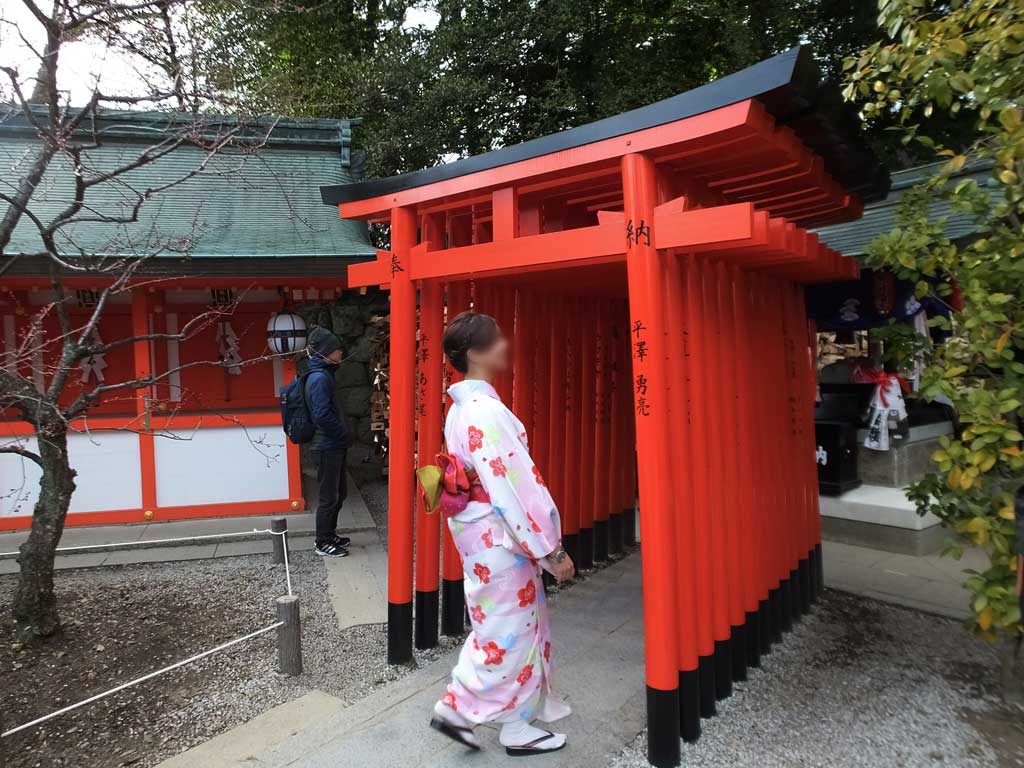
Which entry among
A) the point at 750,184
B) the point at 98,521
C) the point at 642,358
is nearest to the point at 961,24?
the point at 750,184

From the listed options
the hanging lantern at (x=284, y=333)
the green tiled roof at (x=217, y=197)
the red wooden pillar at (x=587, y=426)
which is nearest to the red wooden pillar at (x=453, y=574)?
the red wooden pillar at (x=587, y=426)

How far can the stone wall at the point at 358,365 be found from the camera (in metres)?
9.63

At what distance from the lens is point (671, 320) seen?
2693mm

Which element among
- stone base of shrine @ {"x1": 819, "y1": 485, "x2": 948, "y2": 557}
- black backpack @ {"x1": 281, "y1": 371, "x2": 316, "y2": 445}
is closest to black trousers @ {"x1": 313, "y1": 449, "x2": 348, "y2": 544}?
black backpack @ {"x1": 281, "y1": 371, "x2": 316, "y2": 445}

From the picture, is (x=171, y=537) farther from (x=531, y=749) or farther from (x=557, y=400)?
(x=531, y=749)

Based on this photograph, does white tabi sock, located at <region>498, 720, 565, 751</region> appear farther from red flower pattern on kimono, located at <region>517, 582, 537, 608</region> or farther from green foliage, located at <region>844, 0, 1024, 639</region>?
green foliage, located at <region>844, 0, 1024, 639</region>

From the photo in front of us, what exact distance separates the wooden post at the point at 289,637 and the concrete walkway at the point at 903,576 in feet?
12.3

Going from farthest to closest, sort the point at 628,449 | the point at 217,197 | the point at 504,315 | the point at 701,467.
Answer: the point at 217,197 → the point at 628,449 → the point at 504,315 → the point at 701,467

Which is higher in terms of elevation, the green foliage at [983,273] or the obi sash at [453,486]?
the green foliage at [983,273]

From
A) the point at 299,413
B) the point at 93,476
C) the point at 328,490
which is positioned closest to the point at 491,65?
the point at 299,413

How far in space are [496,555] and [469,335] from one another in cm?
92

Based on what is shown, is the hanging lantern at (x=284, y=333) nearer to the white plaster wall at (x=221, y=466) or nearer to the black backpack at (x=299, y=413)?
the white plaster wall at (x=221, y=466)

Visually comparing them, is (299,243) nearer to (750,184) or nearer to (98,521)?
(98,521)

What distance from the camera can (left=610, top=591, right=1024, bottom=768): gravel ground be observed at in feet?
8.82
